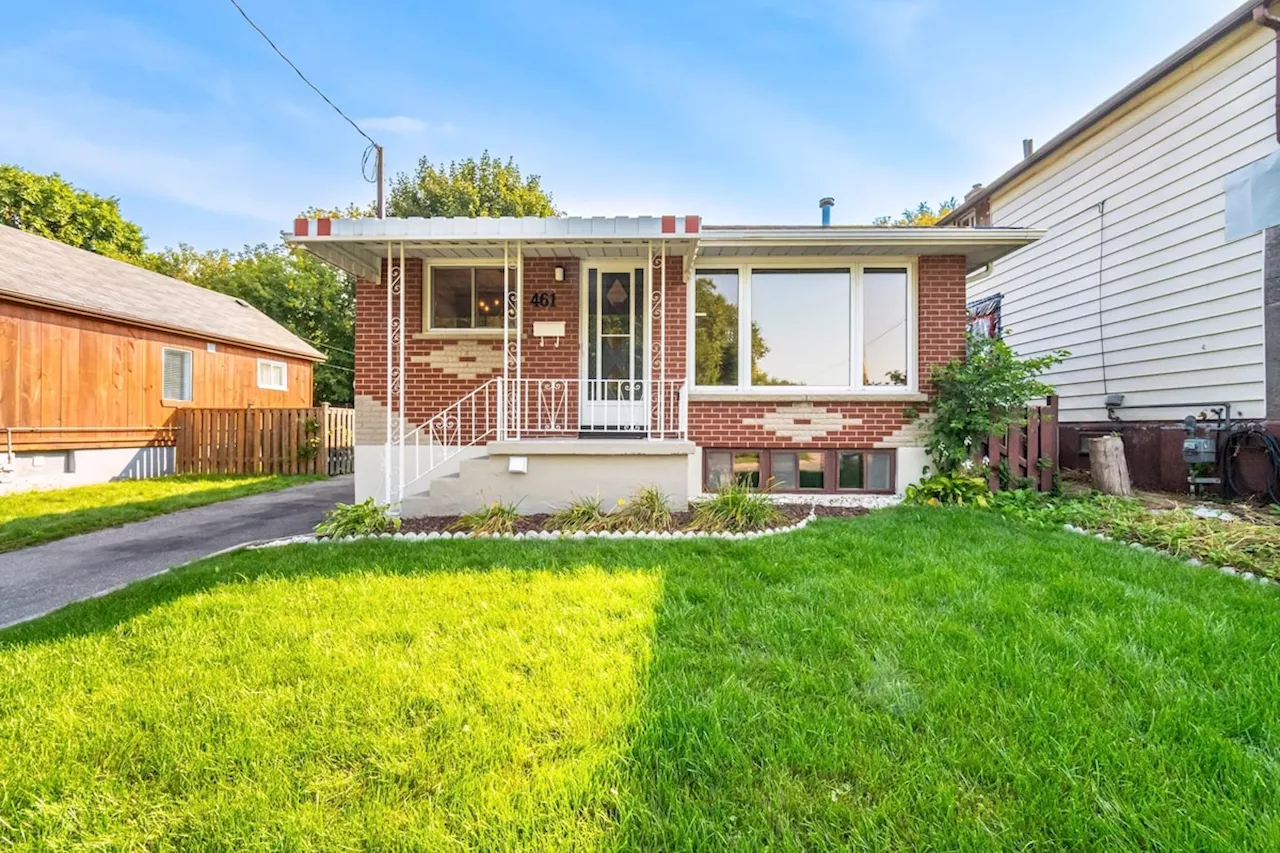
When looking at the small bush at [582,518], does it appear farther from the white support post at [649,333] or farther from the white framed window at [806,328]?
the white framed window at [806,328]

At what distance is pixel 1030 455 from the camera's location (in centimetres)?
627

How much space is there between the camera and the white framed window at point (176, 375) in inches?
443

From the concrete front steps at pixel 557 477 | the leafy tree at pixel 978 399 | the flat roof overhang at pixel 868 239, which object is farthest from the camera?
the flat roof overhang at pixel 868 239

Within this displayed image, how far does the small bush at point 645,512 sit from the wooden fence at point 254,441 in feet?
25.4

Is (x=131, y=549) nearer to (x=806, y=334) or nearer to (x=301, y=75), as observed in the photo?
(x=301, y=75)

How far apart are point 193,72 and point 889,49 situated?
12073mm

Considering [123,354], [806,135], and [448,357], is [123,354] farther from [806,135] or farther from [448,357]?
[806,135]

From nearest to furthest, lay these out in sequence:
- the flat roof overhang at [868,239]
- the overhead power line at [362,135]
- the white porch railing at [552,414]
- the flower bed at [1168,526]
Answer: the flower bed at [1168,526] → the flat roof overhang at [868,239] → the white porch railing at [552,414] → the overhead power line at [362,135]

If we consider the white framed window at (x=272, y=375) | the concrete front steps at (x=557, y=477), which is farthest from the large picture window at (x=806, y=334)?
the white framed window at (x=272, y=375)

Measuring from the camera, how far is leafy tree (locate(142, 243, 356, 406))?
908 inches

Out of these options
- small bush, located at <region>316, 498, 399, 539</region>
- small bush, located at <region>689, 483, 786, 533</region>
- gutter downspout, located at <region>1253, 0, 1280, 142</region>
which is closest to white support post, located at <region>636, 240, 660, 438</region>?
small bush, located at <region>689, 483, 786, 533</region>

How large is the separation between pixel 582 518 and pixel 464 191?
1939 cm

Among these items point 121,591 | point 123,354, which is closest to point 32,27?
point 123,354

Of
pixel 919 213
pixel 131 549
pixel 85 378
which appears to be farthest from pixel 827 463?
pixel 919 213
